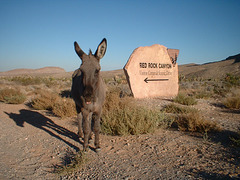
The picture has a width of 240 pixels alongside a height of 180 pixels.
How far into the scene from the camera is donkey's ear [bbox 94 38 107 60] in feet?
11.1

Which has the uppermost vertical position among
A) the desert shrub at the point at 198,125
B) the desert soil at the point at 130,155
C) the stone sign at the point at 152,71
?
the stone sign at the point at 152,71

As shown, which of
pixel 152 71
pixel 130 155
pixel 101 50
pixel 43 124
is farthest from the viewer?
pixel 152 71

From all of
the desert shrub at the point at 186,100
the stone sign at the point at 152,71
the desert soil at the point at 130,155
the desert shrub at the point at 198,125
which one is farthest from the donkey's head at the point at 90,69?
the desert shrub at the point at 186,100

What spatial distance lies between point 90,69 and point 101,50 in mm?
571

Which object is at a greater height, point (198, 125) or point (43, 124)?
point (198, 125)

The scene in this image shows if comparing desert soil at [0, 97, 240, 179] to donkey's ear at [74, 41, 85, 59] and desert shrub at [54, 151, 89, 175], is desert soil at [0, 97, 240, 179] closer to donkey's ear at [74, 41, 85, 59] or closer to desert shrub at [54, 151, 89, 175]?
desert shrub at [54, 151, 89, 175]

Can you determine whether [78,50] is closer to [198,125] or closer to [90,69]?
[90,69]

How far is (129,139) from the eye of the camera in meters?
4.51

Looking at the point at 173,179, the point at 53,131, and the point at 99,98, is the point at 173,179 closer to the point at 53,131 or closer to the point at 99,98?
the point at 99,98

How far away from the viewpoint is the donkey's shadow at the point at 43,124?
5088mm

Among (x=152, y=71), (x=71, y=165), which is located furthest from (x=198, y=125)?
(x=152, y=71)

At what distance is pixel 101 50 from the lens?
3490 millimetres

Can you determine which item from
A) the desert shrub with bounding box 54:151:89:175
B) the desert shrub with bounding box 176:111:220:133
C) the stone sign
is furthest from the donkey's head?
the stone sign

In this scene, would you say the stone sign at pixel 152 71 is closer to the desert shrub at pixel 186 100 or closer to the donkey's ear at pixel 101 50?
the desert shrub at pixel 186 100
